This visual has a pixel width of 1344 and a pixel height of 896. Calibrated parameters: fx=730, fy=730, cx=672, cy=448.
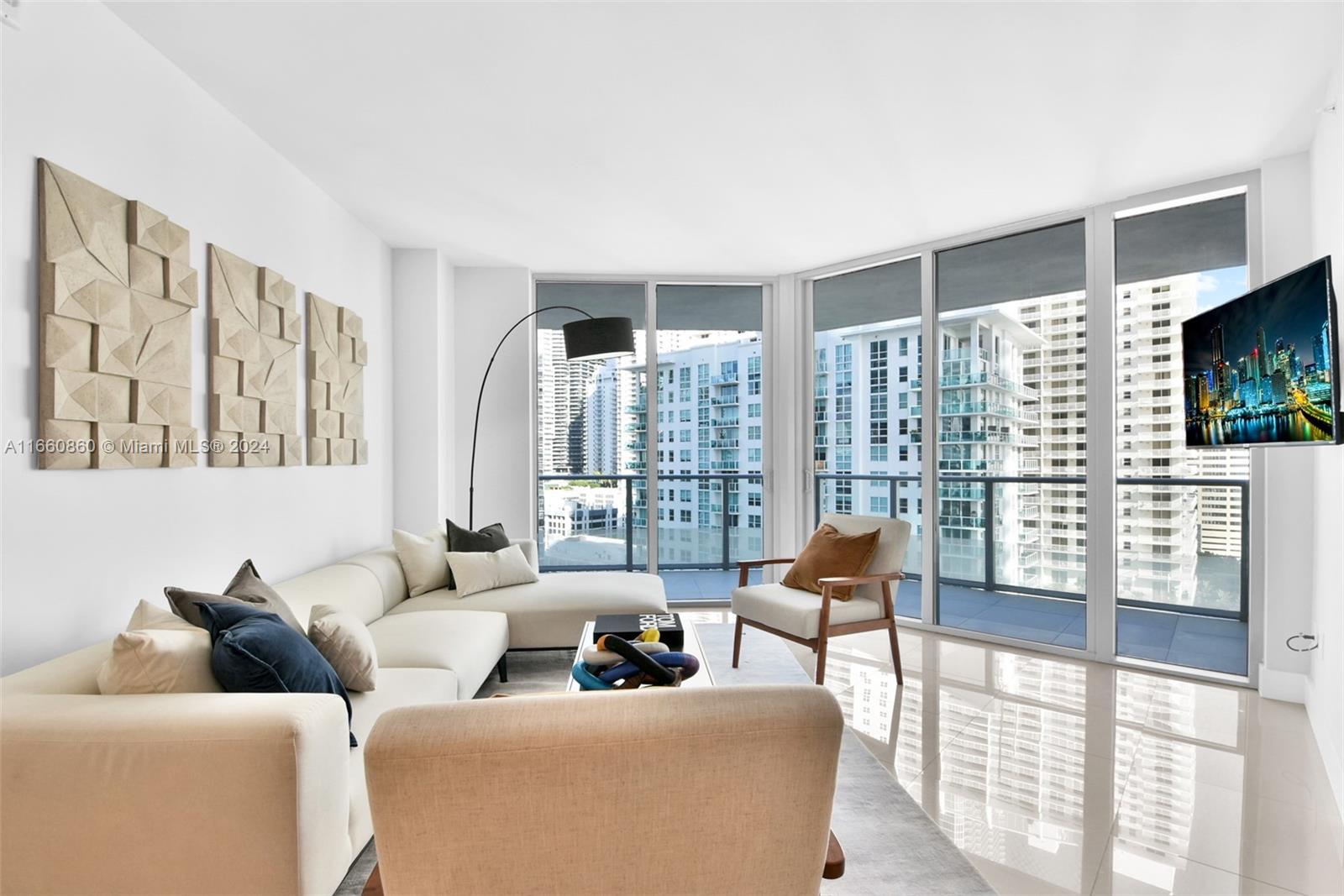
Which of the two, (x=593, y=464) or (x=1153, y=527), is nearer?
(x=1153, y=527)

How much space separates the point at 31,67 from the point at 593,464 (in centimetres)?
408

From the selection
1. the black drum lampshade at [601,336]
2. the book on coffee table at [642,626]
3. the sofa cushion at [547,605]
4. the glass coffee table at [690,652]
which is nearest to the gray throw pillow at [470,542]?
the sofa cushion at [547,605]

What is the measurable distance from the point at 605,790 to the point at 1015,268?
4.52m

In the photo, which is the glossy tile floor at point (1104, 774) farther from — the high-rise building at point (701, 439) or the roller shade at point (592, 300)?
the roller shade at point (592, 300)

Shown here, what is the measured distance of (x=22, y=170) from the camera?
1952mm

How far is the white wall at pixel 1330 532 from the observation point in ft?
8.86

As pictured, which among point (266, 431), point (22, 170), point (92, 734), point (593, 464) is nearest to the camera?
point (92, 734)

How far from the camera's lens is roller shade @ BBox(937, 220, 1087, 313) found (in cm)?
431

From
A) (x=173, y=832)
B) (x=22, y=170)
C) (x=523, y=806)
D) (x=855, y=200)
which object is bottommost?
(x=173, y=832)

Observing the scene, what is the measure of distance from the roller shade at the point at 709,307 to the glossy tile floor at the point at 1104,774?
283 cm

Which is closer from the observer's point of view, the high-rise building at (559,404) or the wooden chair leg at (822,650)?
the wooden chair leg at (822,650)

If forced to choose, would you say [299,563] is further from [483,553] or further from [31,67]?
[31,67]

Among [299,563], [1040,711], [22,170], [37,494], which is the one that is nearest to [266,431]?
[299,563]

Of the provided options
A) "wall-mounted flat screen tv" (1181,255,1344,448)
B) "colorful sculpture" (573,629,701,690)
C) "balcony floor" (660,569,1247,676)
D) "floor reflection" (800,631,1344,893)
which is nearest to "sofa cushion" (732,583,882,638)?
"floor reflection" (800,631,1344,893)
